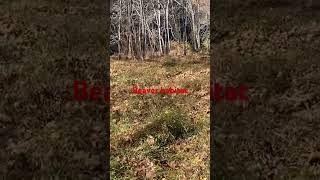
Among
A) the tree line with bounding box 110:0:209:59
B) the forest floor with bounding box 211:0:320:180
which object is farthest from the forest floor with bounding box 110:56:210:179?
the tree line with bounding box 110:0:209:59

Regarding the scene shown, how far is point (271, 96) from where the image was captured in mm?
13266

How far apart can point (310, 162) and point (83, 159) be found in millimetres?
4789

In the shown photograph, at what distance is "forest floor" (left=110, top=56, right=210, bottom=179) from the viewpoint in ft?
34.9

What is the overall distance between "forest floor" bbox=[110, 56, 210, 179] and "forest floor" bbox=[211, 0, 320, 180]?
1.85 feet

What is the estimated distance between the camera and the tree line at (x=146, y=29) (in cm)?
2794

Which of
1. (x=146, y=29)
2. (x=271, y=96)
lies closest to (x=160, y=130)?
(x=271, y=96)

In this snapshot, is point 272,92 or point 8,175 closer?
point 8,175

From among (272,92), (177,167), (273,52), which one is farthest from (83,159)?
(273,52)

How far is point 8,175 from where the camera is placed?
9.78 metres

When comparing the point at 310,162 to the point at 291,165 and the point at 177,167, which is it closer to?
the point at 291,165

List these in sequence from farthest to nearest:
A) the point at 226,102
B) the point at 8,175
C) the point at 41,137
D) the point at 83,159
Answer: the point at 226,102 → the point at 41,137 → the point at 83,159 → the point at 8,175

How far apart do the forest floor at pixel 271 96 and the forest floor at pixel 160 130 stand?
0.56 m

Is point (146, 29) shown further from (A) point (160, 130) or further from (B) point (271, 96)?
(A) point (160, 130)

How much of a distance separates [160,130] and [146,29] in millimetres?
18152
